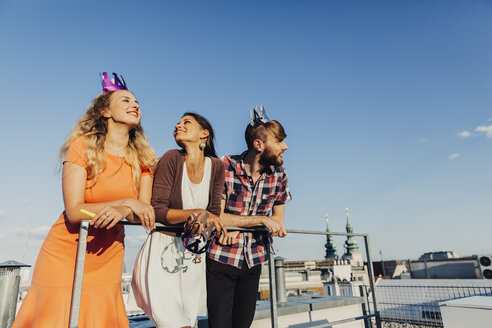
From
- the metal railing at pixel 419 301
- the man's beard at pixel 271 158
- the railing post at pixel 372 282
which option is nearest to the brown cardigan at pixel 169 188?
the man's beard at pixel 271 158

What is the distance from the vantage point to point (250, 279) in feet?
7.23

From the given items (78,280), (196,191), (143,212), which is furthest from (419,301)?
(78,280)

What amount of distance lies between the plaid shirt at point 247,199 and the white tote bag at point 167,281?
1.06 ft

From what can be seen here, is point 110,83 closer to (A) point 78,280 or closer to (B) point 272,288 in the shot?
(A) point 78,280

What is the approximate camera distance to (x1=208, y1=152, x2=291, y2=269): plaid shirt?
2.12m

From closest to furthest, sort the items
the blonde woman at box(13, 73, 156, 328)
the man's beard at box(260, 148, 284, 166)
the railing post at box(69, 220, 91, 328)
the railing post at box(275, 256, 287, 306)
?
the railing post at box(69, 220, 91, 328) < the blonde woman at box(13, 73, 156, 328) < the man's beard at box(260, 148, 284, 166) < the railing post at box(275, 256, 287, 306)

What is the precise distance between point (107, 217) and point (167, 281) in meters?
0.56

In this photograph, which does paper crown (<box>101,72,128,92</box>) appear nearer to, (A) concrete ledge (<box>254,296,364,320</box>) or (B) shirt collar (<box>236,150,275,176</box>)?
(B) shirt collar (<box>236,150,275,176</box>)

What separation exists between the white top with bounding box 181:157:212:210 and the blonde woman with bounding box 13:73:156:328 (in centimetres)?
24

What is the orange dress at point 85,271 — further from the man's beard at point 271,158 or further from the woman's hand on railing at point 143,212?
the man's beard at point 271,158

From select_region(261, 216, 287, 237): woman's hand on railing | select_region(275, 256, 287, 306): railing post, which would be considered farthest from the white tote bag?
select_region(275, 256, 287, 306): railing post

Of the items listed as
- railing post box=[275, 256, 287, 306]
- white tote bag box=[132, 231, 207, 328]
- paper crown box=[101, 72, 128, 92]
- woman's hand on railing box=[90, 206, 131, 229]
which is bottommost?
railing post box=[275, 256, 287, 306]

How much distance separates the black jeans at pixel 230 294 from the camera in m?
2.00

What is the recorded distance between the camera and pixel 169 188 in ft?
6.07
